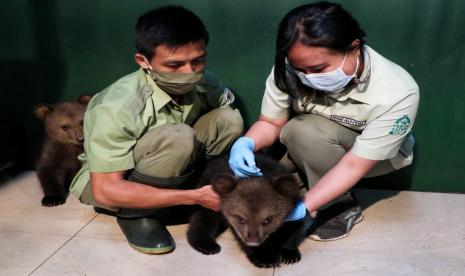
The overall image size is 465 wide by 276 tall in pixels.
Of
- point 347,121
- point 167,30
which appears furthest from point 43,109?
point 347,121

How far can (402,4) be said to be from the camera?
386cm

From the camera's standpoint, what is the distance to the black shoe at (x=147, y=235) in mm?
3359

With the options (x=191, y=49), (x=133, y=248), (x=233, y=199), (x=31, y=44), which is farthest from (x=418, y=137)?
(x=31, y=44)

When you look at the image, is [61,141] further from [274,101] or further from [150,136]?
[274,101]

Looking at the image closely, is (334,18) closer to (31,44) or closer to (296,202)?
(296,202)

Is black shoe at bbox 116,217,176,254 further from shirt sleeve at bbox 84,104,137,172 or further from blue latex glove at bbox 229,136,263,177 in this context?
blue latex glove at bbox 229,136,263,177

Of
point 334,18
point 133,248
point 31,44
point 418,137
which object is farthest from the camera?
point 31,44

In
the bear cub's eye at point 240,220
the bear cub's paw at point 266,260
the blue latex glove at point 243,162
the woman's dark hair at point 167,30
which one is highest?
the woman's dark hair at point 167,30

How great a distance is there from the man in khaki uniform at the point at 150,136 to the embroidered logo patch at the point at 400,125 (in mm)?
1173

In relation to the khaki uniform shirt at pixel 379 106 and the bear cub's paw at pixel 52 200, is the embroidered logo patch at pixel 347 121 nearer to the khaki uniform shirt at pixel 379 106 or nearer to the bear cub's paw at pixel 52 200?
the khaki uniform shirt at pixel 379 106

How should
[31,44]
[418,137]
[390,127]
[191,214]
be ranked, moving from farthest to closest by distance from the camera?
1. [31,44]
2. [418,137]
3. [191,214]
4. [390,127]

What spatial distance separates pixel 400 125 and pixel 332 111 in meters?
0.49

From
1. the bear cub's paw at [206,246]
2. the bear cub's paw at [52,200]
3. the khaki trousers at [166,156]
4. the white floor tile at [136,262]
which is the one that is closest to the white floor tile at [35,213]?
the bear cub's paw at [52,200]

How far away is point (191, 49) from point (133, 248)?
4.41 ft
